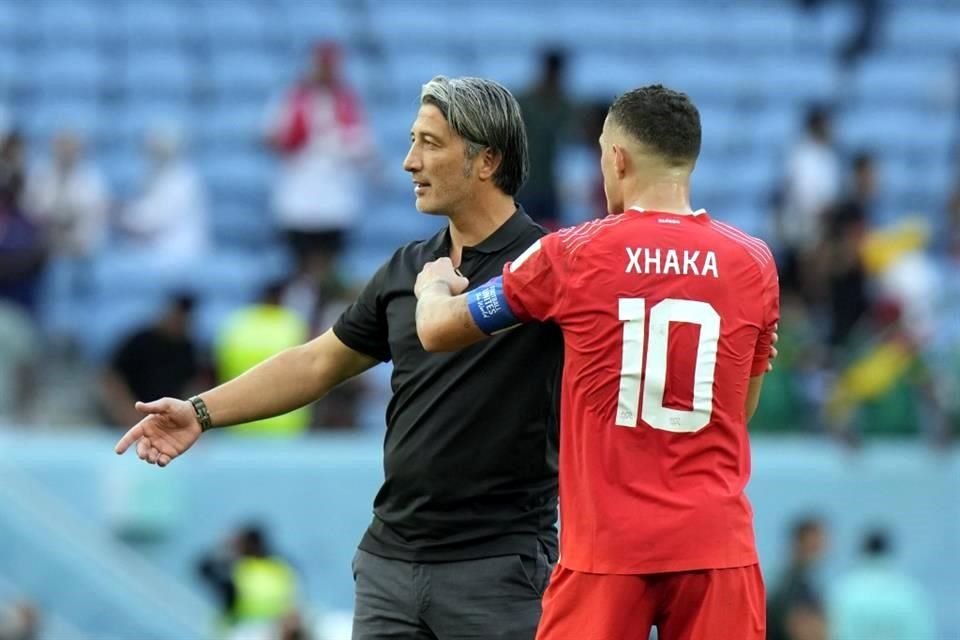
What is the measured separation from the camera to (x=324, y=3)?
1628 cm

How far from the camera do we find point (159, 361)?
11.0 metres

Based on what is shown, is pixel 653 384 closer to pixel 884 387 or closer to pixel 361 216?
pixel 884 387

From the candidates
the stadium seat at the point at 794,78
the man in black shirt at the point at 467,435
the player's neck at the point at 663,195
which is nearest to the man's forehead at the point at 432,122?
the man in black shirt at the point at 467,435

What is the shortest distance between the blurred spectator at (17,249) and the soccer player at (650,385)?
24.6 ft

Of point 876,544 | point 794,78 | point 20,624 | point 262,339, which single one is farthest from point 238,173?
point 876,544

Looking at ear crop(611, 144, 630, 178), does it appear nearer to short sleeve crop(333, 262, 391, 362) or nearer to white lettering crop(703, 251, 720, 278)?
white lettering crop(703, 251, 720, 278)

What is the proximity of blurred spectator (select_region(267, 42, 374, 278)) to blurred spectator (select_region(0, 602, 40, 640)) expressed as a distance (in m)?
3.31

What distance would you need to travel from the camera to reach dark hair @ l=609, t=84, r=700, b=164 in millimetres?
4430

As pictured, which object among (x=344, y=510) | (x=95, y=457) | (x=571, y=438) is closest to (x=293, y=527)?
(x=344, y=510)

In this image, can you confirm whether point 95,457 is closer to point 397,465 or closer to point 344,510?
point 344,510

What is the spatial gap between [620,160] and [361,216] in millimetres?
9629

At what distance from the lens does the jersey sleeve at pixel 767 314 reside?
4.46 m

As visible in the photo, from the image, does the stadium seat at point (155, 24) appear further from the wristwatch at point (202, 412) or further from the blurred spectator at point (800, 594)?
the wristwatch at point (202, 412)

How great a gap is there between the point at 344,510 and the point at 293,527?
0.96 feet
